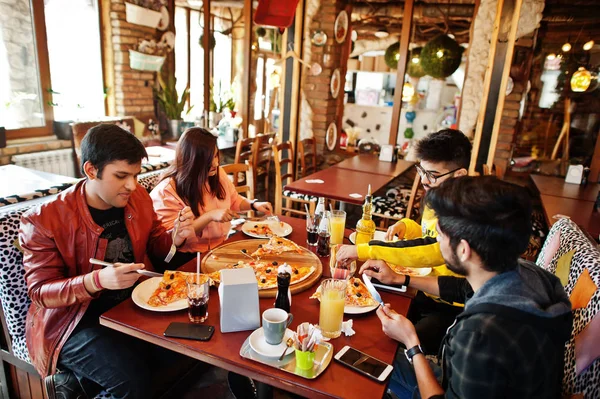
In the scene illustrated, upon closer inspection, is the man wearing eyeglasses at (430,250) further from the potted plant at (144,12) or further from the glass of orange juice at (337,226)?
the potted plant at (144,12)

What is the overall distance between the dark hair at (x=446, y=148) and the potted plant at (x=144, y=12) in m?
4.53

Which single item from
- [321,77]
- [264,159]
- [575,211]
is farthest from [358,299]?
[321,77]

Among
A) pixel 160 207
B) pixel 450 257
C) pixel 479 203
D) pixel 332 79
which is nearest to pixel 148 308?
pixel 160 207

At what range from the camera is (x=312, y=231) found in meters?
2.12

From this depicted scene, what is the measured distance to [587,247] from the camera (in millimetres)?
1788

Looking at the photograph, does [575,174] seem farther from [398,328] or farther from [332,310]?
Answer: [332,310]

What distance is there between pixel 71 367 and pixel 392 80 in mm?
10933

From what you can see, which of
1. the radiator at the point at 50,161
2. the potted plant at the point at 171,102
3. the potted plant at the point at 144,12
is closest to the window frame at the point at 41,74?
the radiator at the point at 50,161

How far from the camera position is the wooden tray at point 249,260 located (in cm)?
176

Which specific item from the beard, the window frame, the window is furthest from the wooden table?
the window

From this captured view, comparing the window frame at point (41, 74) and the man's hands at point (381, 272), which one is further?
the window frame at point (41, 74)

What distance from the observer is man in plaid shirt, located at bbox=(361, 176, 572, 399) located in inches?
39.9

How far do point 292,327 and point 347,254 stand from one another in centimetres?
47

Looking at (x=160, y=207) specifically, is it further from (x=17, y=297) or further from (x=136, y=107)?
(x=136, y=107)
